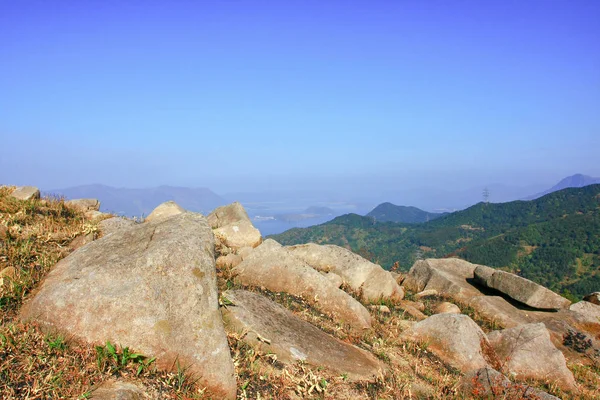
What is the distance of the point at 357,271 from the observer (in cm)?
1387

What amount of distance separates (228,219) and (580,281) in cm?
8380

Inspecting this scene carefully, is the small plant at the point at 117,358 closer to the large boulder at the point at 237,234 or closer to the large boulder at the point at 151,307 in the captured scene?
the large boulder at the point at 151,307

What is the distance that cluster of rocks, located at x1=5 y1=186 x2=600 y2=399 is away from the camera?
5938 millimetres

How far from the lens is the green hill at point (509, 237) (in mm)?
85312

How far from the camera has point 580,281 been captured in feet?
256

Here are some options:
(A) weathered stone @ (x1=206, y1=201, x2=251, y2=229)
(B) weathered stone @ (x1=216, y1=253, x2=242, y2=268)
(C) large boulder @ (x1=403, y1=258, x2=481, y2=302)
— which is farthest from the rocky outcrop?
(C) large boulder @ (x1=403, y1=258, x2=481, y2=302)

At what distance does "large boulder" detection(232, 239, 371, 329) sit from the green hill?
185ft

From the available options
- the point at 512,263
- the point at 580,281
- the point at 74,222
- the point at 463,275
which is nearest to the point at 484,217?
the point at 512,263

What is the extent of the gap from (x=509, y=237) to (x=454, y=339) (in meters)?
106

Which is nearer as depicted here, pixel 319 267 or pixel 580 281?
pixel 319 267

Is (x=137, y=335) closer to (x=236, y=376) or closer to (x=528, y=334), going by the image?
(x=236, y=376)

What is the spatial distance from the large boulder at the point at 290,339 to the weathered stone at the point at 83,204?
8.26m

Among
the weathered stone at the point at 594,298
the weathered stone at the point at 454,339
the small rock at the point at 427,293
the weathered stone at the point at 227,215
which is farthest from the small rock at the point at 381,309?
the weathered stone at the point at 594,298

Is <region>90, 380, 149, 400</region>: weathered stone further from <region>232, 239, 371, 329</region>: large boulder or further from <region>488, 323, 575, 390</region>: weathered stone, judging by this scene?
<region>488, 323, 575, 390</region>: weathered stone
